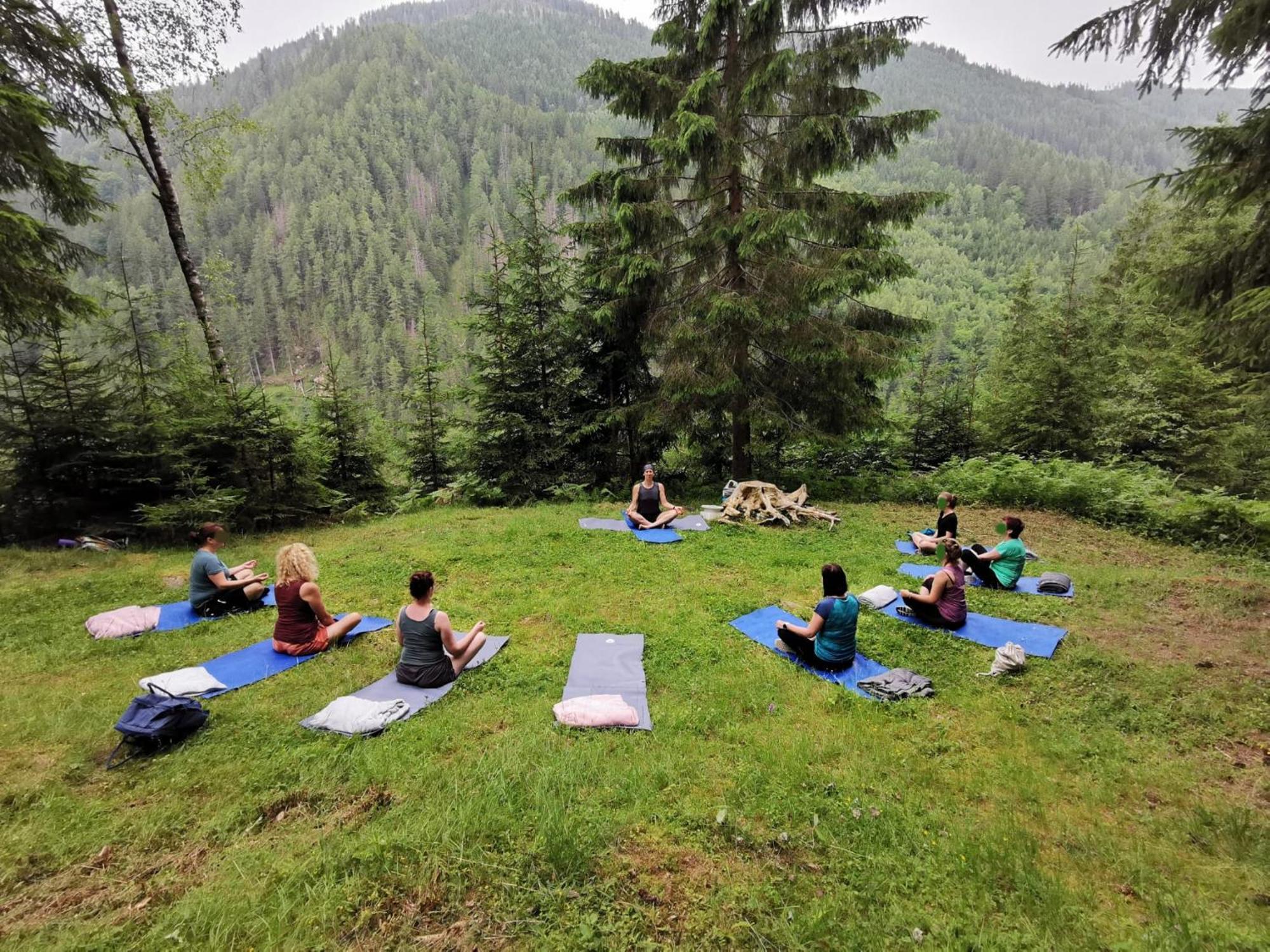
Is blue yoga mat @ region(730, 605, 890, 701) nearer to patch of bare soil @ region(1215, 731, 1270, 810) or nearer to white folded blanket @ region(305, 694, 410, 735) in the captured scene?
patch of bare soil @ region(1215, 731, 1270, 810)

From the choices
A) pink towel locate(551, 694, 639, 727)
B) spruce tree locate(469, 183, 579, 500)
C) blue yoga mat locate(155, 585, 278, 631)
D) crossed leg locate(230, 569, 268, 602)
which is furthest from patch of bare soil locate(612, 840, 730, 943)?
spruce tree locate(469, 183, 579, 500)

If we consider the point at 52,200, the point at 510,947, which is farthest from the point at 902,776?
the point at 52,200

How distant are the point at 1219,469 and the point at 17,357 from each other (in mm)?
27801

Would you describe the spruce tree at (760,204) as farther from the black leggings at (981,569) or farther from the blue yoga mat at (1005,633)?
the blue yoga mat at (1005,633)

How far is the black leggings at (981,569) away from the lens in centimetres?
790

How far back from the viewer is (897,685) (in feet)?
16.9

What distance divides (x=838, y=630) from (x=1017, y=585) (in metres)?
4.30

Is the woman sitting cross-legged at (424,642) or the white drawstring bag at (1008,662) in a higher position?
the woman sitting cross-legged at (424,642)

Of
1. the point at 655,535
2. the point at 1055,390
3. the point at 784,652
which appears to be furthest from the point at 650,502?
the point at 1055,390

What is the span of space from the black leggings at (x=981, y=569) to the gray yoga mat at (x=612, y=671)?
17.9 ft

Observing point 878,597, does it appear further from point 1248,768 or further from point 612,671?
point 612,671

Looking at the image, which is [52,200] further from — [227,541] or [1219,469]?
[1219,469]

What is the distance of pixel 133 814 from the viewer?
3.45 metres

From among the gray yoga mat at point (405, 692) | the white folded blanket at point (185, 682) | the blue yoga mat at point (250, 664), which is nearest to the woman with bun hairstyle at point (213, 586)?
the blue yoga mat at point (250, 664)
